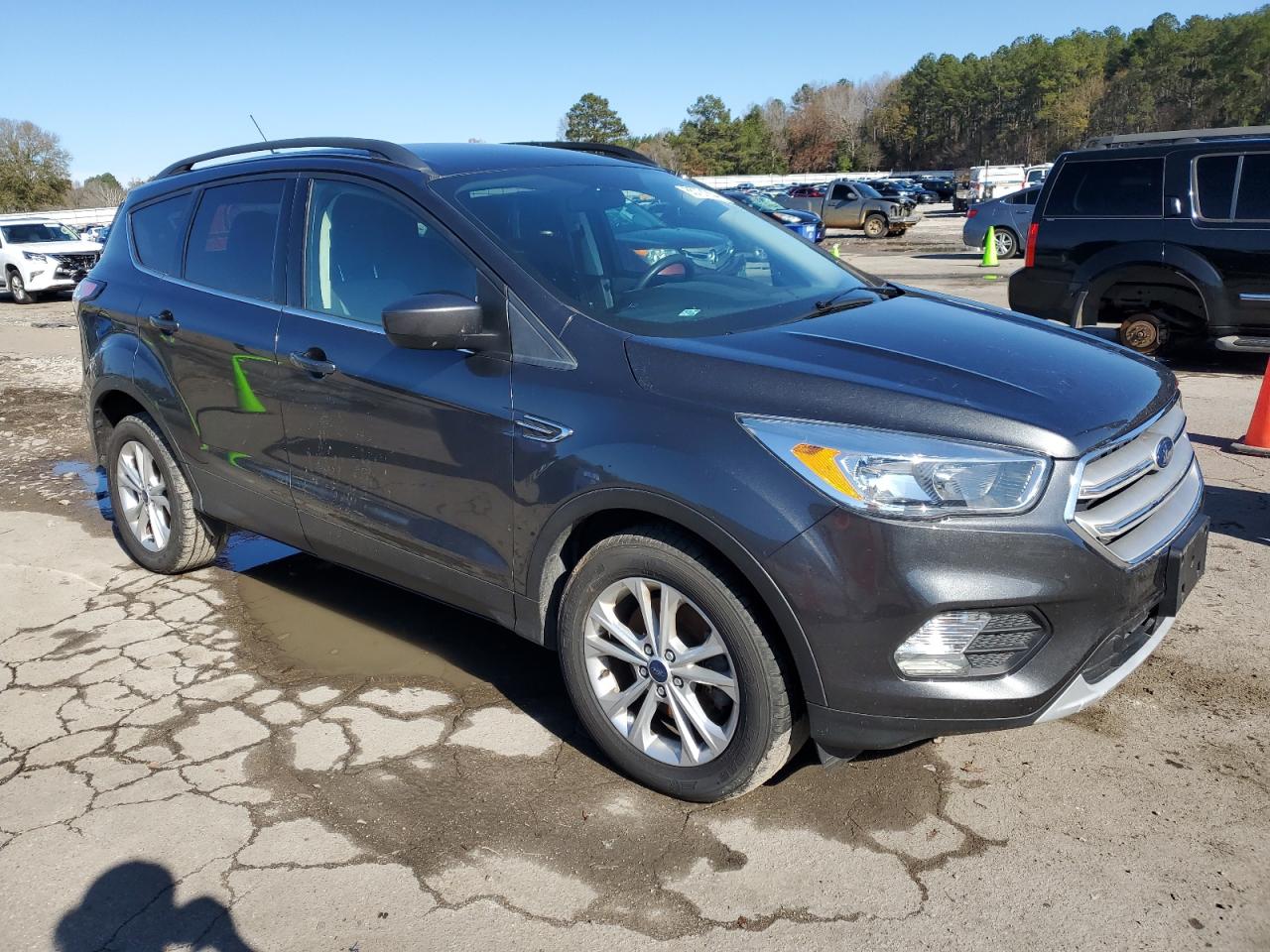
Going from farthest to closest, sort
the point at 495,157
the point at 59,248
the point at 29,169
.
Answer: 1. the point at 29,169
2. the point at 59,248
3. the point at 495,157

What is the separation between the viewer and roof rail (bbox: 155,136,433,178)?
3.71m

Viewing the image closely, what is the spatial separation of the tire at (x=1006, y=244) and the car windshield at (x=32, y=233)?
1925cm

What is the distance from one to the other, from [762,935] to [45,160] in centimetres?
7102

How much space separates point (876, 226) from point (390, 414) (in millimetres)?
30486

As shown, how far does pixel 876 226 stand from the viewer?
31.9 meters

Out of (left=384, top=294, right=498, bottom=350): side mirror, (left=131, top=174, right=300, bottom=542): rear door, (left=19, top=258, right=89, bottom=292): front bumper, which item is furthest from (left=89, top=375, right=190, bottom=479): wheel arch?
(left=19, top=258, right=89, bottom=292): front bumper

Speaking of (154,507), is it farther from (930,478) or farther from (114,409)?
(930,478)

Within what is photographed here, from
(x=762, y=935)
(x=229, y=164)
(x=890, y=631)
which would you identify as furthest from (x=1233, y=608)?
(x=229, y=164)

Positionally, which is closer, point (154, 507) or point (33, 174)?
point (154, 507)

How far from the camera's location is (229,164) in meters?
4.48

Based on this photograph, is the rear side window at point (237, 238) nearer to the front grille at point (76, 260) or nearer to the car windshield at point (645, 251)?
the car windshield at point (645, 251)

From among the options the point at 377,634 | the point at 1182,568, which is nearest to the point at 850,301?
the point at 1182,568

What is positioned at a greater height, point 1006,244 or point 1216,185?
Result: point 1216,185

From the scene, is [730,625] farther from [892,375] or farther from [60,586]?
[60,586]
